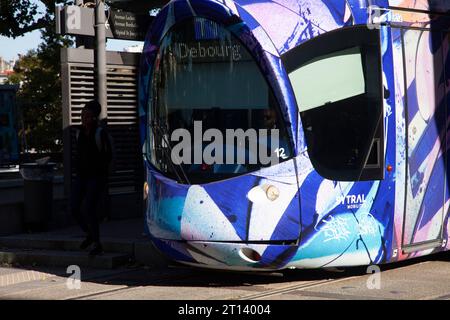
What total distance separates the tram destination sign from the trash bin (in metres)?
1.89

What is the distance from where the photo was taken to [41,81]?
35.9 metres

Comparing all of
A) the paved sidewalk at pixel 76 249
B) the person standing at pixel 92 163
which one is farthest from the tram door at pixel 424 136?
the person standing at pixel 92 163

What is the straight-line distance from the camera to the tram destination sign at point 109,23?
12.8 meters

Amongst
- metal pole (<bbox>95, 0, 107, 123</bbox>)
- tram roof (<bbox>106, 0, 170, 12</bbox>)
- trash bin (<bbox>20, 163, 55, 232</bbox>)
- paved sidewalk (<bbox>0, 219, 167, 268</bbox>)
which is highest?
tram roof (<bbox>106, 0, 170, 12</bbox>)

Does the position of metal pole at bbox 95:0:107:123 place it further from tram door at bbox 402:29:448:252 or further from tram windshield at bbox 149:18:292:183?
tram door at bbox 402:29:448:252

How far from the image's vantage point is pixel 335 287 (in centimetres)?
911

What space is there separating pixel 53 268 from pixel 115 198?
3.03 metres

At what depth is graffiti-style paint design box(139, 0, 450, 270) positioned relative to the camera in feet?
28.2

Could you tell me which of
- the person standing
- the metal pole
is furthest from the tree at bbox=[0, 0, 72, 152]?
the person standing

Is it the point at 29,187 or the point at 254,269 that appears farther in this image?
the point at 29,187

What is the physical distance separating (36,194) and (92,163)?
2253mm

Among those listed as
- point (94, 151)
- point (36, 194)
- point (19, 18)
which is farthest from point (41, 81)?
point (94, 151)
